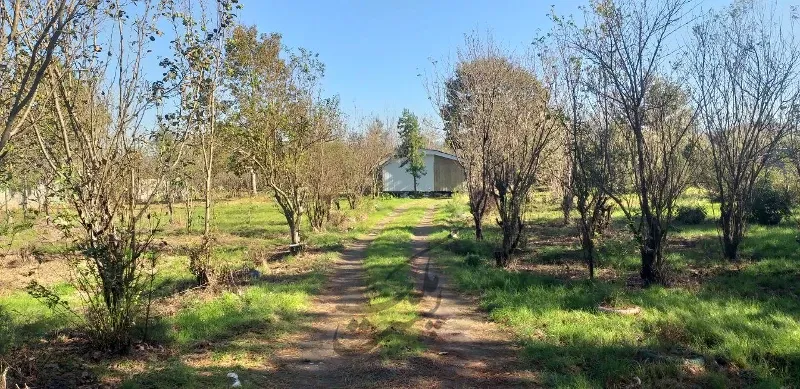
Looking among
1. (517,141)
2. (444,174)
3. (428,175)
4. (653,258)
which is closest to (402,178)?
(428,175)

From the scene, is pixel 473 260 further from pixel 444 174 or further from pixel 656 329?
pixel 444 174

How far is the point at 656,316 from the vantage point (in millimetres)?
7609

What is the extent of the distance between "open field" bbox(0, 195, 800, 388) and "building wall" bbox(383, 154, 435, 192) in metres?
36.5

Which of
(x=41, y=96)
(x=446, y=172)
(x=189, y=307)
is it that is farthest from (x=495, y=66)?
(x=446, y=172)

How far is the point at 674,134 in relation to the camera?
11.1 meters

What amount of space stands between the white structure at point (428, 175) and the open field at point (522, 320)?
3629cm

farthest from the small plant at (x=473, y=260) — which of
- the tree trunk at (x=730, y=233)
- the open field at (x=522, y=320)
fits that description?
the tree trunk at (x=730, y=233)

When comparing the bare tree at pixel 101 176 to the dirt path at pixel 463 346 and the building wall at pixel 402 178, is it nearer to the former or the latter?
the dirt path at pixel 463 346

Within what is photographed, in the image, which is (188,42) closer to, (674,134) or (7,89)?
(7,89)

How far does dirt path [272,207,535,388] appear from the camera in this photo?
5.68 metres

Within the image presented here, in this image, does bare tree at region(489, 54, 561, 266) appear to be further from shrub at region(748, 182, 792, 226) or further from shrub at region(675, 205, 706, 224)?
shrub at region(675, 205, 706, 224)

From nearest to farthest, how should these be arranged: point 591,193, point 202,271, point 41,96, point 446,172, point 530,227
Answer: point 41,96 < point 202,271 < point 591,193 < point 530,227 < point 446,172

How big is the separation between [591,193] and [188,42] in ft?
31.0

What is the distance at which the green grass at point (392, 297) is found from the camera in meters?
6.80
